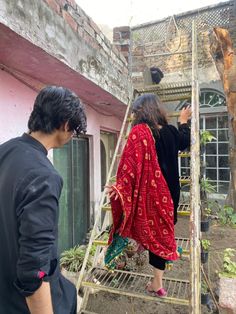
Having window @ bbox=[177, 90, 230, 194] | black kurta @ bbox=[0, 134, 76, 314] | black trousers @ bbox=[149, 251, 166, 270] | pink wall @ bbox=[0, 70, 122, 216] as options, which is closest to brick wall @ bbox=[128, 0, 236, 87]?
window @ bbox=[177, 90, 230, 194]

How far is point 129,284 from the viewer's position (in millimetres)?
2395

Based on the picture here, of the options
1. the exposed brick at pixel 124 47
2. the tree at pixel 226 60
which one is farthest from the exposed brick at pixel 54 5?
the tree at pixel 226 60

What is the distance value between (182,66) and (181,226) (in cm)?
456

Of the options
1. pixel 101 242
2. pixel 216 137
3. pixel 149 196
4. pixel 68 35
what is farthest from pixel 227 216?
pixel 68 35

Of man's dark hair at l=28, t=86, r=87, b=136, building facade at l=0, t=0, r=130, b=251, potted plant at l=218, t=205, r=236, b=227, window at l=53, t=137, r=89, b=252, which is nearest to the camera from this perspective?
man's dark hair at l=28, t=86, r=87, b=136

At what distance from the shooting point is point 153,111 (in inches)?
83.4

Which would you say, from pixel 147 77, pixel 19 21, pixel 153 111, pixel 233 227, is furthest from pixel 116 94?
pixel 233 227

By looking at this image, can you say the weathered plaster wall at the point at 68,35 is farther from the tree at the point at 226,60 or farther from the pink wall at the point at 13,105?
the tree at the point at 226,60

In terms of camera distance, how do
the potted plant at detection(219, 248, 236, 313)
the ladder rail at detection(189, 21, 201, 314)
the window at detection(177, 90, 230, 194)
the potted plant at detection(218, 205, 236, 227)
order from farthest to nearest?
the window at detection(177, 90, 230, 194), the potted plant at detection(218, 205, 236, 227), the potted plant at detection(219, 248, 236, 313), the ladder rail at detection(189, 21, 201, 314)

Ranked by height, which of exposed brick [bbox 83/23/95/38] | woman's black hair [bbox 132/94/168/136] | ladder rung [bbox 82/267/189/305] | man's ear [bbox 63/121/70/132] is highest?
exposed brick [bbox 83/23/95/38]

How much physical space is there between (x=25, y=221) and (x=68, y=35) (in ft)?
6.45

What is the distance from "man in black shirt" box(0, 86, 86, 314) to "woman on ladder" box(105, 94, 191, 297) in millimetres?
727

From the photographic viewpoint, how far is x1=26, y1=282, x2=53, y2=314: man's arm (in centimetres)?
104

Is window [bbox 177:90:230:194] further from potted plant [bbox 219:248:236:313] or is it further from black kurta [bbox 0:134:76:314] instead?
black kurta [bbox 0:134:76:314]
